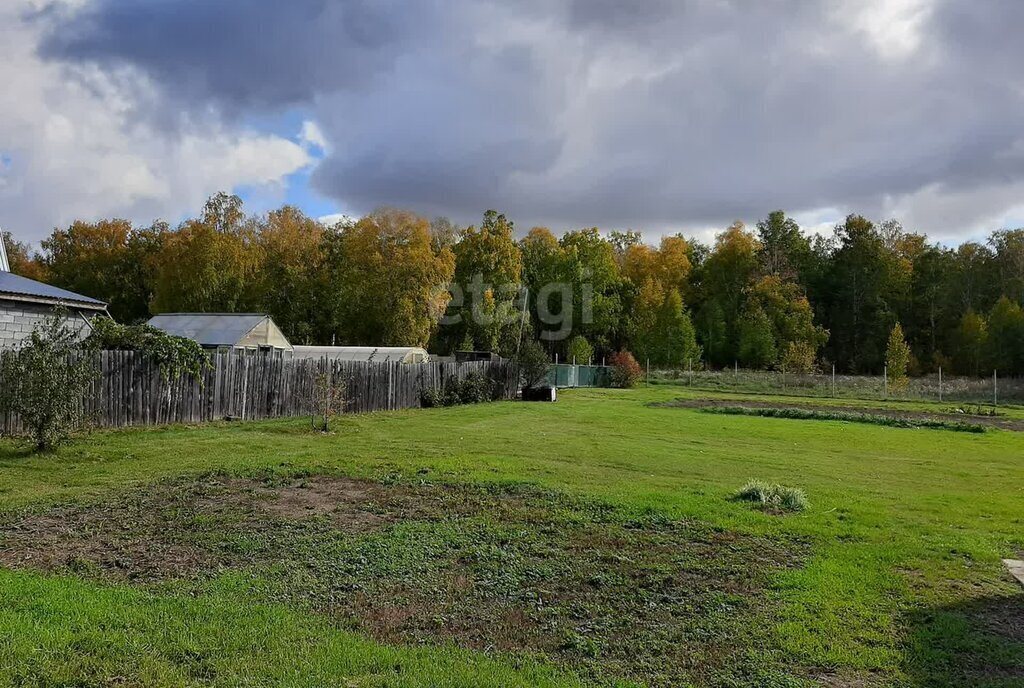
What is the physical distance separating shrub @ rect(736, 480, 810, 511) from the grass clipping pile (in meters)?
1.58

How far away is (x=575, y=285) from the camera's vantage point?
58.1m

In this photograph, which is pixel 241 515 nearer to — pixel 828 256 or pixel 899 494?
pixel 899 494

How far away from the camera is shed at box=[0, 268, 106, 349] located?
14641 mm

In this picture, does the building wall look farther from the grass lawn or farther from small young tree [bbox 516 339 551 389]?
small young tree [bbox 516 339 551 389]

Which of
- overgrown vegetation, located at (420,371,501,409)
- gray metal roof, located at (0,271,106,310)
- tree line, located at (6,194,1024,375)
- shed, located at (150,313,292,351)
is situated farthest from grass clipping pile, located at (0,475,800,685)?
tree line, located at (6,194,1024,375)

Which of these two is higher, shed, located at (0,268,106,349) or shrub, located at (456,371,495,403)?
shed, located at (0,268,106,349)

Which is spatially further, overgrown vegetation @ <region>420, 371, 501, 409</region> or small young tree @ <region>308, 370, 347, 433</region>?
overgrown vegetation @ <region>420, 371, 501, 409</region>

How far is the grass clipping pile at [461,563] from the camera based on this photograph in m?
4.39

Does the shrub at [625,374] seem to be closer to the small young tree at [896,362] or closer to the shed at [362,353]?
the small young tree at [896,362]

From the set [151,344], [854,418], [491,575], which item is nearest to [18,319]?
[151,344]

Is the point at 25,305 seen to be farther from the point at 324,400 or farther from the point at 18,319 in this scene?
the point at 324,400

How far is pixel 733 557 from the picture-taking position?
609 cm

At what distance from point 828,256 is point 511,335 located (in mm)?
37887

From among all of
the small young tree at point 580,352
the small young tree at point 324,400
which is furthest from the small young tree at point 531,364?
the small young tree at point 580,352
